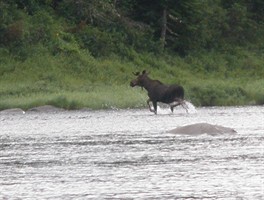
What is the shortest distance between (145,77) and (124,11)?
60.4ft

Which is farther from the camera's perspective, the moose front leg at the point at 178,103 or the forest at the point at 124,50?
the forest at the point at 124,50

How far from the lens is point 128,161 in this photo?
24.7 m

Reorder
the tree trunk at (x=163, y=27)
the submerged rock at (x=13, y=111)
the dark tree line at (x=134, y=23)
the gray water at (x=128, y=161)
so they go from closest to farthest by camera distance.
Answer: the gray water at (x=128, y=161) → the submerged rock at (x=13, y=111) → the dark tree line at (x=134, y=23) → the tree trunk at (x=163, y=27)

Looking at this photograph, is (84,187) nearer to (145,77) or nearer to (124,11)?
(145,77)

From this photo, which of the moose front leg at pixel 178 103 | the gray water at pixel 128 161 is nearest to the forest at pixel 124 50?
the moose front leg at pixel 178 103

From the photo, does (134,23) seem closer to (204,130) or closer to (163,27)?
(163,27)

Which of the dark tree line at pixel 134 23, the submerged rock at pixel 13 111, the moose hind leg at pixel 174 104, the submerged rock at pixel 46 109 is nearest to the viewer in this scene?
the moose hind leg at pixel 174 104

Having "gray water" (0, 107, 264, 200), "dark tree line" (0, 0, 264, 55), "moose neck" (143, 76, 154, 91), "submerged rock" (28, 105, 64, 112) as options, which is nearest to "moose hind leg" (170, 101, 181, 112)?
"moose neck" (143, 76, 154, 91)

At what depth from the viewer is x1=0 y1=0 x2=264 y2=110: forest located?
50.7 meters

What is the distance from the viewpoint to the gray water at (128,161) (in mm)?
19828

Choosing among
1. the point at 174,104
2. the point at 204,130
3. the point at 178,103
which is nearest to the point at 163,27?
the point at 174,104

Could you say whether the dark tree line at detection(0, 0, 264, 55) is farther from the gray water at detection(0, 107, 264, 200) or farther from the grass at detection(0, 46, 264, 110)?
the gray water at detection(0, 107, 264, 200)

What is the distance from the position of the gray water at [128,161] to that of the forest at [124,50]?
10.6m

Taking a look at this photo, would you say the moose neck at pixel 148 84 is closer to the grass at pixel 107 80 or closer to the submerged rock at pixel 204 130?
the grass at pixel 107 80
